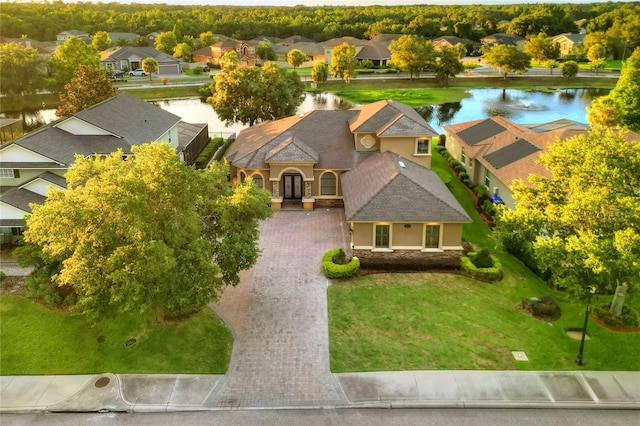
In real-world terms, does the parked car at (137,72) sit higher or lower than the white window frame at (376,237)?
higher

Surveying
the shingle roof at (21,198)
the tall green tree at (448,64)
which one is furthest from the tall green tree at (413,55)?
the shingle roof at (21,198)

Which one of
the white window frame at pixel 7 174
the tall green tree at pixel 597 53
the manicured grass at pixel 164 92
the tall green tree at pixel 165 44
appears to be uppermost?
the tall green tree at pixel 165 44

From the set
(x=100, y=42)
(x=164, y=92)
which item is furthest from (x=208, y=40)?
(x=164, y=92)

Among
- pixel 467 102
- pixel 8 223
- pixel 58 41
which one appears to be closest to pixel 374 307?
pixel 8 223

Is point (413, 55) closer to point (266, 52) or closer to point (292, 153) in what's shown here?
point (266, 52)

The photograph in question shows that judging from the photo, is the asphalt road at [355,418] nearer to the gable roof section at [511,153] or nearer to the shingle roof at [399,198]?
the shingle roof at [399,198]

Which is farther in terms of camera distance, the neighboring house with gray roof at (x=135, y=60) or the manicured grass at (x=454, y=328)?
the neighboring house with gray roof at (x=135, y=60)

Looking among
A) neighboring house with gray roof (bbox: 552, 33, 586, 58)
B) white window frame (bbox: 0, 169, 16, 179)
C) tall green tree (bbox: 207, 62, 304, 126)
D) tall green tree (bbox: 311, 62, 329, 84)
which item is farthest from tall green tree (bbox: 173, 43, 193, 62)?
white window frame (bbox: 0, 169, 16, 179)
